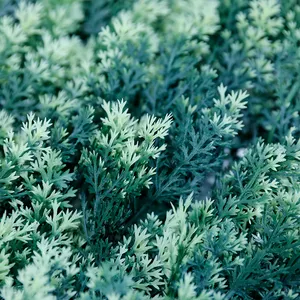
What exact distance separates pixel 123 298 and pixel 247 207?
0.65 m

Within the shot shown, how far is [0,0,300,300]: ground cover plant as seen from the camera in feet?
5.47

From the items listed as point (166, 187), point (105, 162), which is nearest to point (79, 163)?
point (105, 162)

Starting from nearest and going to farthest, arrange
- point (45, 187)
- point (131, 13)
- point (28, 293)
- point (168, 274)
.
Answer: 1. point (28, 293)
2. point (168, 274)
3. point (45, 187)
4. point (131, 13)

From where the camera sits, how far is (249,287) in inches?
68.4

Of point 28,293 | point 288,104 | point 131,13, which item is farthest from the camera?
point 131,13

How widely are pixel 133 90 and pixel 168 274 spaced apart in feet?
3.20

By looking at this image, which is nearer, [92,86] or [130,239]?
[130,239]

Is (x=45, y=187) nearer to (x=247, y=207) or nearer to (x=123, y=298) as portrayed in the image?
(x=123, y=298)

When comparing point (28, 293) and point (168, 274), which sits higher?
point (28, 293)

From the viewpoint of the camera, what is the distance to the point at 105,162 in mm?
1883

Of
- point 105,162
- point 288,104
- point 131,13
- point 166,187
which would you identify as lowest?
point 288,104

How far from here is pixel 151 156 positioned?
1944mm

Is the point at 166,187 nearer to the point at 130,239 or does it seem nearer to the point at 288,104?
the point at 130,239

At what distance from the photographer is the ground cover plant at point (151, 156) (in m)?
1.67
